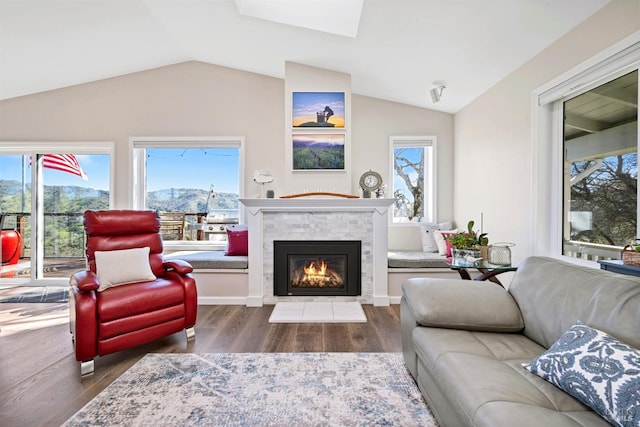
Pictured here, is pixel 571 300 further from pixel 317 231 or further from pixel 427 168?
pixel 427 168

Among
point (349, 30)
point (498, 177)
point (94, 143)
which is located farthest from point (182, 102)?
point (498, 177)

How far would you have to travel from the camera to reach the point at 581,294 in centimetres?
141

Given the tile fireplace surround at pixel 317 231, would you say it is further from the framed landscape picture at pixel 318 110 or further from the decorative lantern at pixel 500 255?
the decorative lantern at pixel 500 255

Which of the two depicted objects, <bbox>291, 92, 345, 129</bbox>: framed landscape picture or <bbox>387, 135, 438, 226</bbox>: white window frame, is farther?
<bbox>387, 135, 438, 226</bbox>: white window frame

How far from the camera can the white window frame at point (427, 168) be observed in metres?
4.45

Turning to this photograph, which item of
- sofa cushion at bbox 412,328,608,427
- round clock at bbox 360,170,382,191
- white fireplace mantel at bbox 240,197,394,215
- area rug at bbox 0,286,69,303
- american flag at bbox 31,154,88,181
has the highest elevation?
american flag at bbox 31,154,88,181

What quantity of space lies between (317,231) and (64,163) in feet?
12.7

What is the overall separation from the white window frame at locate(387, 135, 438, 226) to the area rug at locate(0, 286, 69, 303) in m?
4.48

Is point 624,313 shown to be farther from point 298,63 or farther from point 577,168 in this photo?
point 298,63

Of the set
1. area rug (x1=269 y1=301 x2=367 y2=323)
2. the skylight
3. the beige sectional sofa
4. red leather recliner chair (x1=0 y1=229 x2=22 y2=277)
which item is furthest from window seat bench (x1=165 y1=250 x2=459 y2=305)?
red leather recliner chair (x1=0 y1=229 x2=22 y2=277)

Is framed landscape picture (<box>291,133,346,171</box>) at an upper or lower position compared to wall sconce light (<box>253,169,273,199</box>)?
upper

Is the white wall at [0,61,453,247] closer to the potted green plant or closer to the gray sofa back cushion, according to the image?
the potted green plant

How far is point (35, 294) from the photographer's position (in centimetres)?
404

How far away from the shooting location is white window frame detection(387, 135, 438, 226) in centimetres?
445
